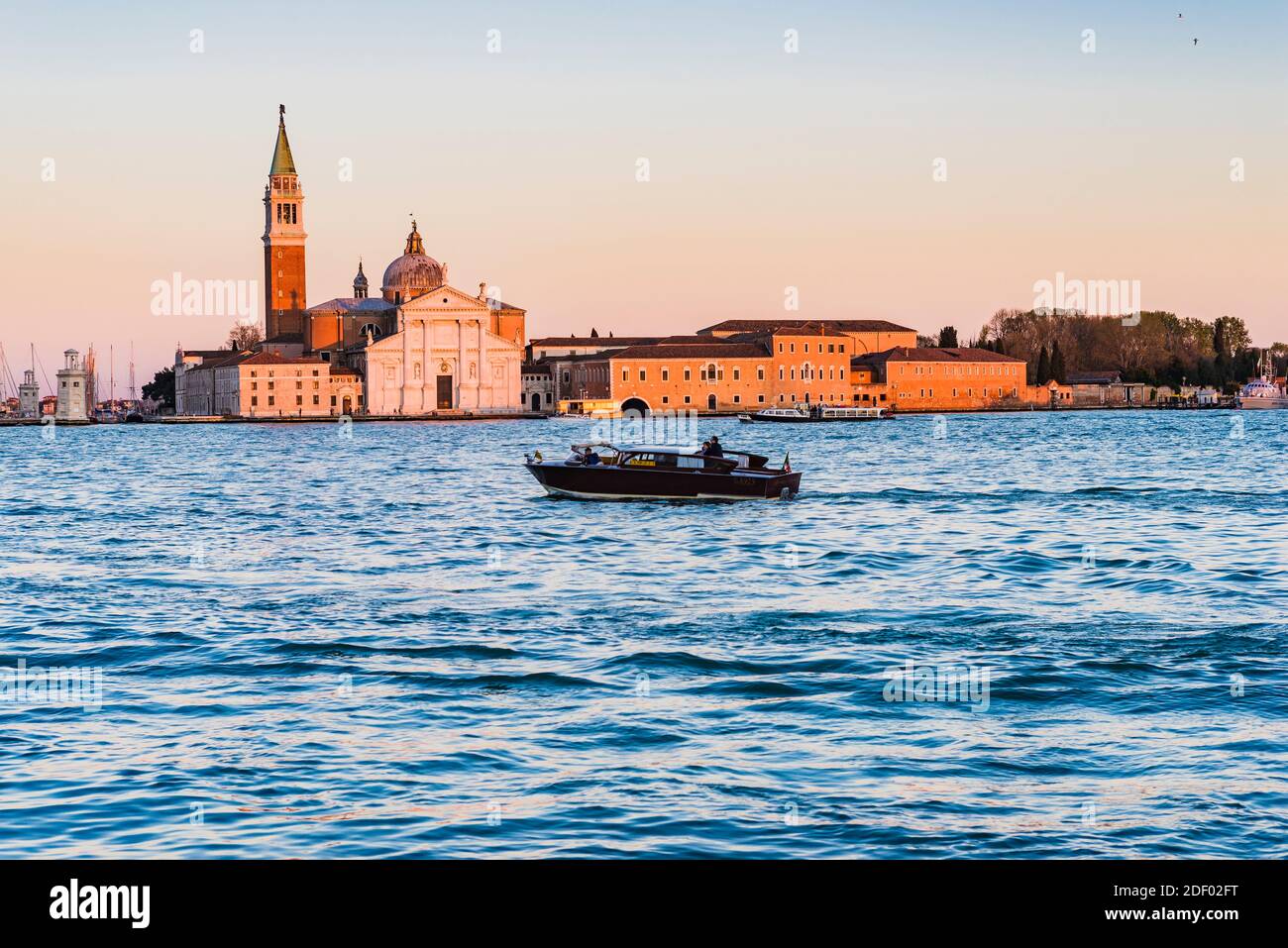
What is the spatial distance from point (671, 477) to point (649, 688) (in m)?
16.1

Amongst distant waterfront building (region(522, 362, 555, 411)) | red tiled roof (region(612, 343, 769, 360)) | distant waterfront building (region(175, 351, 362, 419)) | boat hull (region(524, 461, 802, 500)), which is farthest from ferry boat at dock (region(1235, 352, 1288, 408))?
boat hull (region(524, 461, 802, 500))

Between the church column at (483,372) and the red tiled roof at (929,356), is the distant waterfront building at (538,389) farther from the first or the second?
the red tiled roof at (929,356)

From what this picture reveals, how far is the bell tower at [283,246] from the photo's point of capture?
96.9m

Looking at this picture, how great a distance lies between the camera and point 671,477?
25.0 meters

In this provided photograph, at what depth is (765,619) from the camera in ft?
38.4

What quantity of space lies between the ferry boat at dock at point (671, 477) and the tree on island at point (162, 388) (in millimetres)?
93599

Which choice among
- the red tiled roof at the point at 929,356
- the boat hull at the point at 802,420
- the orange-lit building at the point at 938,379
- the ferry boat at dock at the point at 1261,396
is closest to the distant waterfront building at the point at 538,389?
the boat hull at the point at 802,420

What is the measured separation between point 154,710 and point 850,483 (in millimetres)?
23013

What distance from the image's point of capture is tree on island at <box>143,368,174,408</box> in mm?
114375

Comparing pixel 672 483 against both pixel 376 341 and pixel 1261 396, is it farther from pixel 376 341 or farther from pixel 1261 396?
pixel 1261 396
